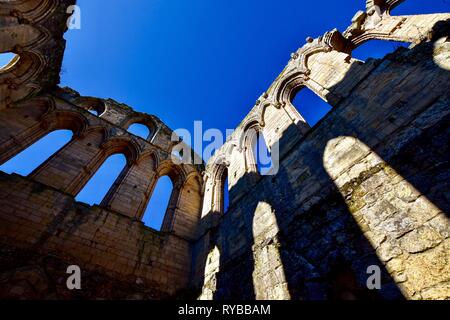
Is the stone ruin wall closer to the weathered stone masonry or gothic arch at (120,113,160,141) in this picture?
the weathered stone masonry

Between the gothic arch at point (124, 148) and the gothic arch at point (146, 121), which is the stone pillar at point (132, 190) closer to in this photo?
the gothic arch at point (124, 148)

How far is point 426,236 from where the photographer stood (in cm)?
275

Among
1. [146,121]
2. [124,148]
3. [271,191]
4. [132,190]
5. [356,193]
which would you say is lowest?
[356,193]

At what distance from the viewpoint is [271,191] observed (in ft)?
19.4

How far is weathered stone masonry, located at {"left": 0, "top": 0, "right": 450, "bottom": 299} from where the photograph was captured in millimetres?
3211

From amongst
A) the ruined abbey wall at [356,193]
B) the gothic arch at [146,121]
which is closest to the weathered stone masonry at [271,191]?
the ruined abbey wall at [356,193]

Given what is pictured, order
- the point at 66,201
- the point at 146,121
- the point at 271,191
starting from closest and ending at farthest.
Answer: the point at 271,191, the point at 66,201, the point at 146,121

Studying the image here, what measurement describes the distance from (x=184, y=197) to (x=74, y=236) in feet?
14.0

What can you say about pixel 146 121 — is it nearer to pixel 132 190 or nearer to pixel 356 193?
pixel 132 190

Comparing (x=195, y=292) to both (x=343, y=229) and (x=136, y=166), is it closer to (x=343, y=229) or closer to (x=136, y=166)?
(x=343, y=229)

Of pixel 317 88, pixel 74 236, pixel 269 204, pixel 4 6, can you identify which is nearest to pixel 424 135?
pixel 269 204

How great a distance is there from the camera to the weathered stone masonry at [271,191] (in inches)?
126

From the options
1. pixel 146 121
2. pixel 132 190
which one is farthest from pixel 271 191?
pixel 146 121

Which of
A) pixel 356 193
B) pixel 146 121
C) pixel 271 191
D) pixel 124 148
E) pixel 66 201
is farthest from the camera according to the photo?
pixel 146 121
